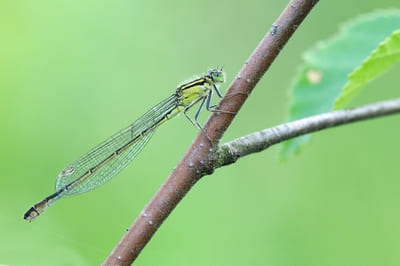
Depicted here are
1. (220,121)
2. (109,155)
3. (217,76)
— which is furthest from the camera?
(109,155)

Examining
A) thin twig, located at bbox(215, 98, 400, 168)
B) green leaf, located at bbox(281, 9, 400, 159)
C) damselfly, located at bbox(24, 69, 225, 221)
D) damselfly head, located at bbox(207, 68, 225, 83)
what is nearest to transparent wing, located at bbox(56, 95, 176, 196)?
damselfly, located at bbox(24, 69, 225, 221)

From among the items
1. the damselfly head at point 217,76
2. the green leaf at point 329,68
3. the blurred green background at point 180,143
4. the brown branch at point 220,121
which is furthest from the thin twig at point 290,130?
the blurred green background at point 180,143

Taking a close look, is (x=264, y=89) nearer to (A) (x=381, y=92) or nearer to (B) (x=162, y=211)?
(A) (x=381, y=92)

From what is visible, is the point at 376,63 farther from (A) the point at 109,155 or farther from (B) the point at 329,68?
(A) the point at 109,155

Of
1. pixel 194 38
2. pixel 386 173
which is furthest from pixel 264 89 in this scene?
pixel 386 173

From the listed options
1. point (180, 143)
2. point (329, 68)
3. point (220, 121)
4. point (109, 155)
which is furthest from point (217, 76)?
point (180, 143)

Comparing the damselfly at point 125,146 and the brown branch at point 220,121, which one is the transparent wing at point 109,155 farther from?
the brown branch at point 220,121

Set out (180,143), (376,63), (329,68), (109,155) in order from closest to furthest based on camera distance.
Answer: (376,63) < (329,68) < (109,155) < (180,143)

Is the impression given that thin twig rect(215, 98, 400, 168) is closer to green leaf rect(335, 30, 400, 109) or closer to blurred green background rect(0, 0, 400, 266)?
green leaf rect(335, 30, 400, 109)
